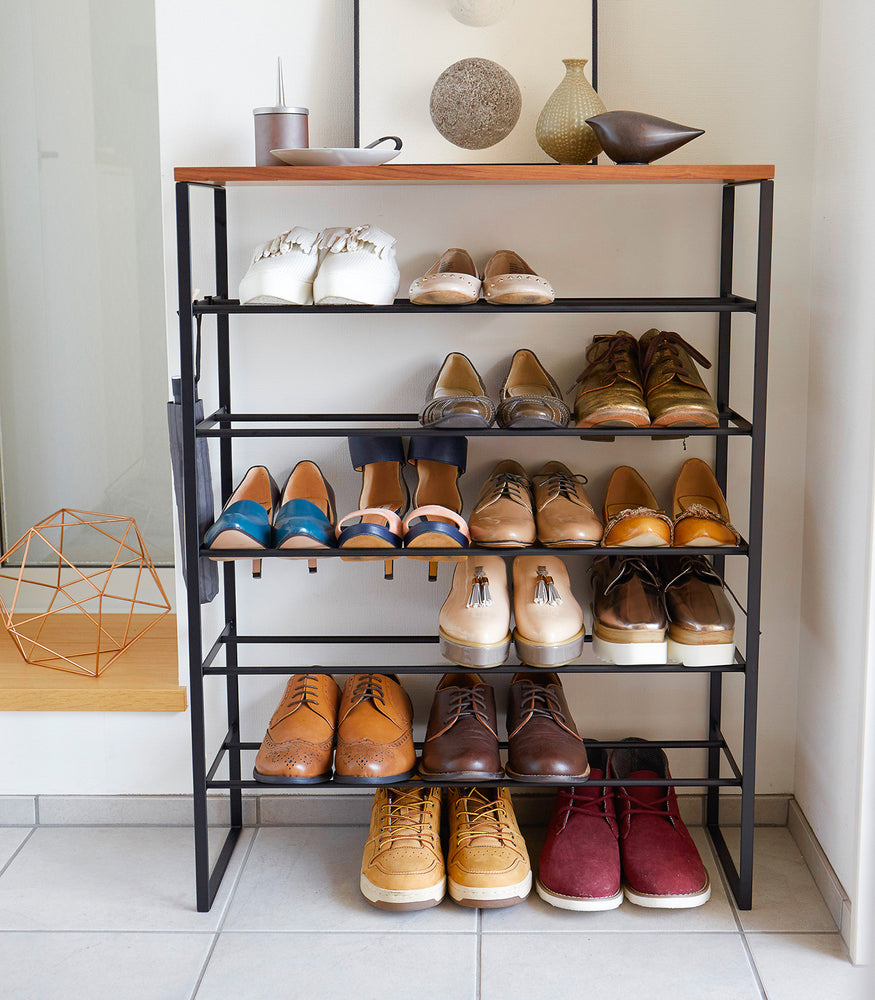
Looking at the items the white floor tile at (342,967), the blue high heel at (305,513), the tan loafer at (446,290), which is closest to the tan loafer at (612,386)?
the tan loafer at (446,290)

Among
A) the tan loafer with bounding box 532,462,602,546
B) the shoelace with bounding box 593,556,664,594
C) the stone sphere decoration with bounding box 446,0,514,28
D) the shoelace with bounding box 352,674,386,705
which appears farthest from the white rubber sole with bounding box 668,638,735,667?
the stone sphere decoration with bounding box 446,0,514,28

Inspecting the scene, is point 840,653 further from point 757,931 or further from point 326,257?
point 326,257

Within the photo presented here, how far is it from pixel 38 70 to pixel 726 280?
1704 mm

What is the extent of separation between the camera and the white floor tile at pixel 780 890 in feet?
6.01

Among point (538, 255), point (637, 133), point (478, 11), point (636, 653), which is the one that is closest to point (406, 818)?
point (636, 653)

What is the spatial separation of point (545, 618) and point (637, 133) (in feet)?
2.77

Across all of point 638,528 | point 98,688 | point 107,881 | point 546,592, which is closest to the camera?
point 638,528

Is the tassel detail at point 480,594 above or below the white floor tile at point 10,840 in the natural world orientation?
above

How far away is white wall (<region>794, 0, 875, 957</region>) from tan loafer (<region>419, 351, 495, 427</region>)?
0.63 m

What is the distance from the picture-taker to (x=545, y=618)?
1.83 metres

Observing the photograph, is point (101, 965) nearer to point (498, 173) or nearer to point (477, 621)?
point (477, 621)

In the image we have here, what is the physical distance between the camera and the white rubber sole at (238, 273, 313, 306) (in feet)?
5.54

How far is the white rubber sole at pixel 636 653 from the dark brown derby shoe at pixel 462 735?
0.93 ft

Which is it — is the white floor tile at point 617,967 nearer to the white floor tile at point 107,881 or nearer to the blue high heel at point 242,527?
the white floor tile at point 107,881
